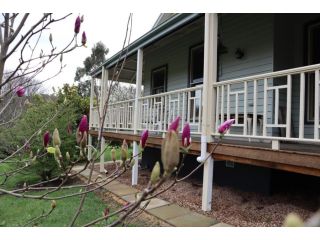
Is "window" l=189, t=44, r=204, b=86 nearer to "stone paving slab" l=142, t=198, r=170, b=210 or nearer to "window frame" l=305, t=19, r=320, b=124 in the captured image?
"window frame" l=305, t=19, r=320, b=124

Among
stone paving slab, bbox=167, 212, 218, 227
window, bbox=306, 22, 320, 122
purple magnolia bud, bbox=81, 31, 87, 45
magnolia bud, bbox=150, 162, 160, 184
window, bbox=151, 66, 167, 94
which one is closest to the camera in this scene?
magnolia bud, bbox=150, 162, 160, 184

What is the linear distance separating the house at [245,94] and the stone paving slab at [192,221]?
334 millimetres

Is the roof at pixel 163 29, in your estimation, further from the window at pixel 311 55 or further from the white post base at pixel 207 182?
the white post base at pixel 207 182

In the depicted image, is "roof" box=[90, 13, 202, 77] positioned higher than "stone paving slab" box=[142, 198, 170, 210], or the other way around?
"roof" box=[90, 13, 202, 77]

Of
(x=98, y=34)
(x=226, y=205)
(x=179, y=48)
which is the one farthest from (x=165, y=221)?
(x=179, y=48)

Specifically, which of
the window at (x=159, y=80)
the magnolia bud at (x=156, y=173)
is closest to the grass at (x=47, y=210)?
the magnolia bud at (x=156, y=173)

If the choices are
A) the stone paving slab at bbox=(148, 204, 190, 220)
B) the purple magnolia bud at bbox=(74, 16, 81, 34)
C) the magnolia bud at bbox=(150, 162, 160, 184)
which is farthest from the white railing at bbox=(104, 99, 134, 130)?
the magnolia bud at bbox=(150, 162, 160, 184)

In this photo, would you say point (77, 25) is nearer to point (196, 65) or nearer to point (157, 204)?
point (157, 204)

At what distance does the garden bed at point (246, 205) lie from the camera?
4.41 meters

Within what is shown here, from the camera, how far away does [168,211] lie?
5008 millimetres

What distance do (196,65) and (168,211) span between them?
15.1ft

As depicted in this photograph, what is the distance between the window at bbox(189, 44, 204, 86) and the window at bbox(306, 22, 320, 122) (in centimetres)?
289

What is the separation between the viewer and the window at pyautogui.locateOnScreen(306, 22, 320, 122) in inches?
220

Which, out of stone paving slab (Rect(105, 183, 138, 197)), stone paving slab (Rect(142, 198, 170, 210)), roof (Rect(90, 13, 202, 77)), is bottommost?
stone paving slab (Rect(105, 183, 138, 197))
